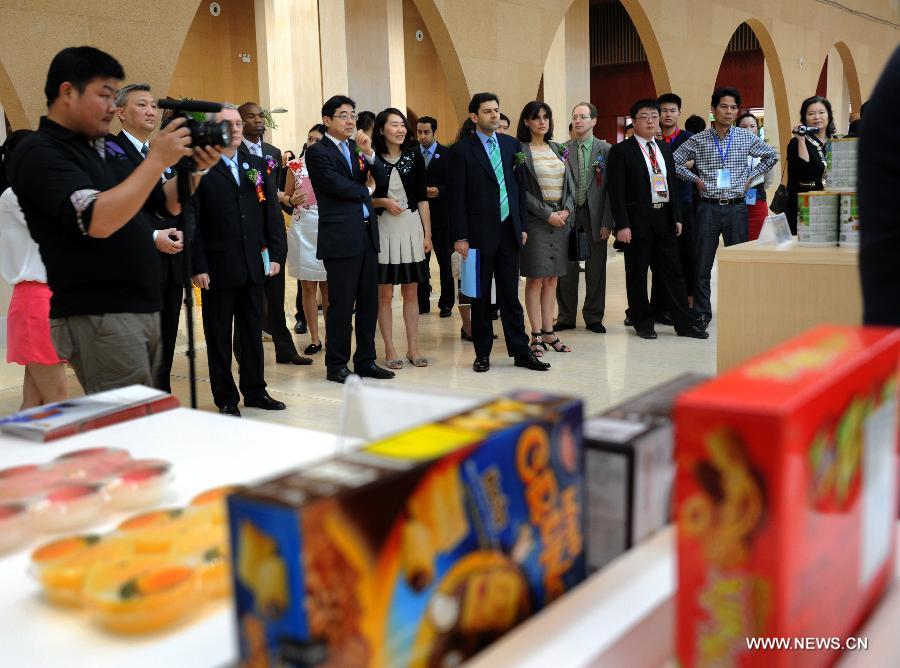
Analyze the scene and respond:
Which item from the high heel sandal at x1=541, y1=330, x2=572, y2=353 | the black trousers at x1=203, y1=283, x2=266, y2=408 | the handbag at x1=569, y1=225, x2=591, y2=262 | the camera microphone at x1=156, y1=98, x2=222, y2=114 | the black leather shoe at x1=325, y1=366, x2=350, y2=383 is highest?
the camera microphone at x1=156, y1=98, x2=222, y2=114

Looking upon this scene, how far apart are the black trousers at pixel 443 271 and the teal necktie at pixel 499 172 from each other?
5.63ft

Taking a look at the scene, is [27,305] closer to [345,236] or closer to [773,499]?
[345,236]

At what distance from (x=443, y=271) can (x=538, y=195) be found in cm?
182

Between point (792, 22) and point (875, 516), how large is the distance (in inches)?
553

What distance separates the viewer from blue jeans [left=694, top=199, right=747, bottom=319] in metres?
5.98

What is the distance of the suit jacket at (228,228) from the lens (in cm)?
428

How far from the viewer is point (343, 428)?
1.07 m

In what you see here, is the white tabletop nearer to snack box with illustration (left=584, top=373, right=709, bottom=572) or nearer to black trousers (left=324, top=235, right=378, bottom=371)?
snack box with illustration (left=584, top=373, right=709, bottom=572)

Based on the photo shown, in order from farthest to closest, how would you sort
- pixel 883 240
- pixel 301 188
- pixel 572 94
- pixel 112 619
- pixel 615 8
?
1. pixel 615 8
2. pixel 572 94
3. pixel 301 188
4. pixel 883 240
5. pixel 112 619

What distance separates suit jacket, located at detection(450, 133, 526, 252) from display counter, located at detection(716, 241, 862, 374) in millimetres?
1789

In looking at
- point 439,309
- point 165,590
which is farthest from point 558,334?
point 165,590

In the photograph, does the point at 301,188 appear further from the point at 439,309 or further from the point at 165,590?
the point at 165,590

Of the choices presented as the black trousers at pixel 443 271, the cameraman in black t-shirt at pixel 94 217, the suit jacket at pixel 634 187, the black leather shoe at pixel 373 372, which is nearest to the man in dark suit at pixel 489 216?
the black leather shoe at pixel 373 372

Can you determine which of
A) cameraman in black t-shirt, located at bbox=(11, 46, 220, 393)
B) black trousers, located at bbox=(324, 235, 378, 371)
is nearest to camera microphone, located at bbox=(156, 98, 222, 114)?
cameraman in black t-shirt, located at bbox=(11, 46, 220, 393)
